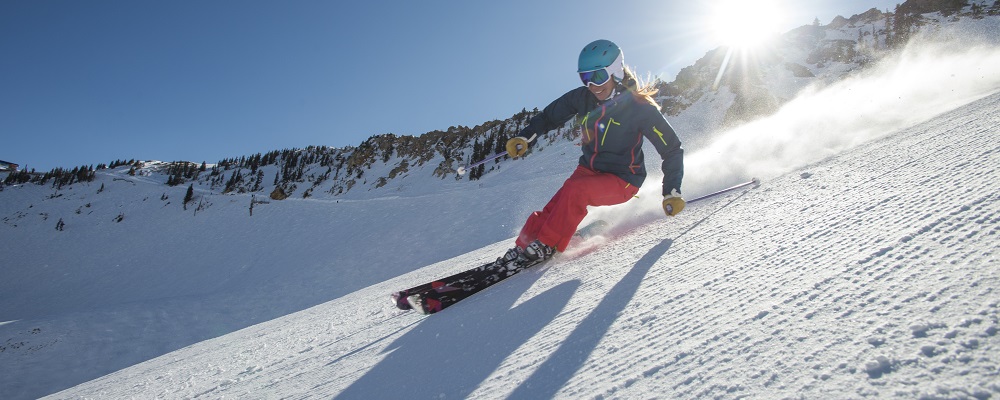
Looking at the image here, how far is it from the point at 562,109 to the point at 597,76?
0.70 metres

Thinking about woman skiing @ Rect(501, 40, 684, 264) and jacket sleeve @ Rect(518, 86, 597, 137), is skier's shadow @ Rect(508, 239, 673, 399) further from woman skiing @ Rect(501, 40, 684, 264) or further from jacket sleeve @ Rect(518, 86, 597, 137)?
jacket sleeve @ Rect(518, 86, 597, 137)

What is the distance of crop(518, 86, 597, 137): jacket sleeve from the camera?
4.13 meters

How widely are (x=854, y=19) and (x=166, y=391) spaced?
28.0 meters

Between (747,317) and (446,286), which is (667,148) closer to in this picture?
(446,286)

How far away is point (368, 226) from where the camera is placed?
43.7 ft

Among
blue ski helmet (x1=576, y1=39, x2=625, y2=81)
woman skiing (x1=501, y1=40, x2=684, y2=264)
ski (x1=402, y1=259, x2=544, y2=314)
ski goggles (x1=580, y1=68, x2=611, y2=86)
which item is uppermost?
blue ski helmet (x1=576, y1=39, x2=625, y2=81)

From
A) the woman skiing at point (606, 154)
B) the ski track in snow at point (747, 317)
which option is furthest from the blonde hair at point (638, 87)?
the ski track in snow at point (747, 317)

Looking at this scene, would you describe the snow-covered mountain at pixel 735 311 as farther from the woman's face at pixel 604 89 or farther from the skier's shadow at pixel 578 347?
the woman's face at pixel 604 89

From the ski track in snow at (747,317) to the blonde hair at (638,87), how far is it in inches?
43.8

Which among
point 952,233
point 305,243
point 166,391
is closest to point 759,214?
point 952,233

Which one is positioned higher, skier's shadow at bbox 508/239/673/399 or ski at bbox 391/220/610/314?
skier's shadow at bbox 508/239/673/399

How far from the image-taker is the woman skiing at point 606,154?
11.5 feet

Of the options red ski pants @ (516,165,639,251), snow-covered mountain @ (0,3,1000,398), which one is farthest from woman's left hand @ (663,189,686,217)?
red ski pants @ (516,165,639,251)

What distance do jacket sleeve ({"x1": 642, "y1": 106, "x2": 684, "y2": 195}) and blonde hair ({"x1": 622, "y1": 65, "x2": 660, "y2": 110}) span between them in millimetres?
150
